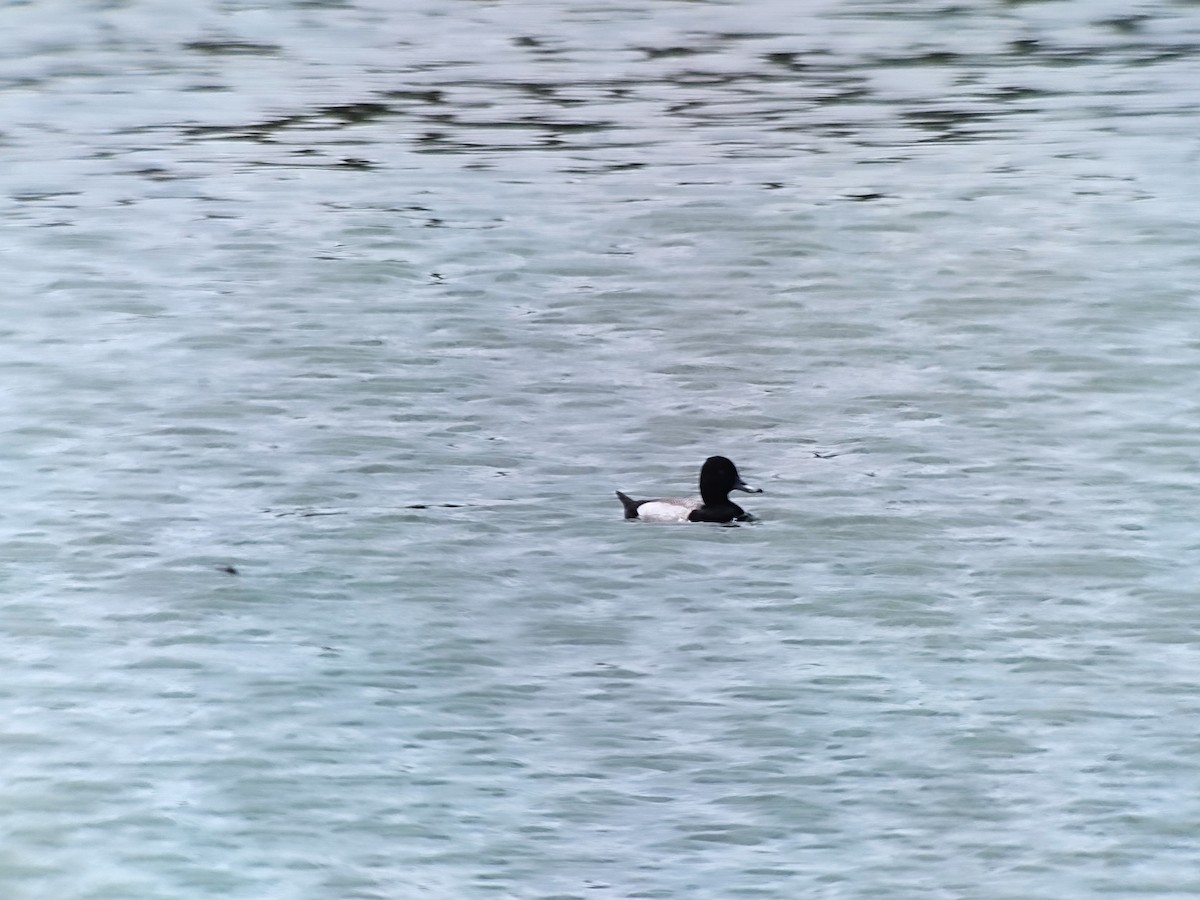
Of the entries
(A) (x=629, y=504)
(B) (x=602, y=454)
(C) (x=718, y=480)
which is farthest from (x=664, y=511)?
(B) (x=602, y=454)

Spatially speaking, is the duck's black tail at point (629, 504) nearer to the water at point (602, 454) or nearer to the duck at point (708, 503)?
the duck at point (708, 503)

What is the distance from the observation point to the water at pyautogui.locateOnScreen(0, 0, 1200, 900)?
9.73 m

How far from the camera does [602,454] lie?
1513 cm

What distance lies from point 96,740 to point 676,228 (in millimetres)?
A: 9972

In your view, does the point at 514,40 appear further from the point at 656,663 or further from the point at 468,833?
the point at 468,833

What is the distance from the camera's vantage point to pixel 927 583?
12.3 m

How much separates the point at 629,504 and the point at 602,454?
103 cm

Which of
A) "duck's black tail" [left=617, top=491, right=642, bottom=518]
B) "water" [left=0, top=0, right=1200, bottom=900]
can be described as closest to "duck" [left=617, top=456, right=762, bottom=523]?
"duck's black tail" [left=617, top=491, right=642, bottom=518]

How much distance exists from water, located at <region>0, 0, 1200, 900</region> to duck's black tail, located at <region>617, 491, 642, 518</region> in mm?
155

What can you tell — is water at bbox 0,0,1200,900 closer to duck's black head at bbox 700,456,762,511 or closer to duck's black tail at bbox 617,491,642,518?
duck's black tail at bbox 617,491,642,518

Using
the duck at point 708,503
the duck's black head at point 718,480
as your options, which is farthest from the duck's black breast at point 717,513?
the duck's black head at point 718,480

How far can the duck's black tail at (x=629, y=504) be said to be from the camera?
1397 cm

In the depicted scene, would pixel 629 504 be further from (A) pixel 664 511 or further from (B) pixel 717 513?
(B) pixel 717 513

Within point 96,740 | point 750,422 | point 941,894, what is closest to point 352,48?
point 750,422
